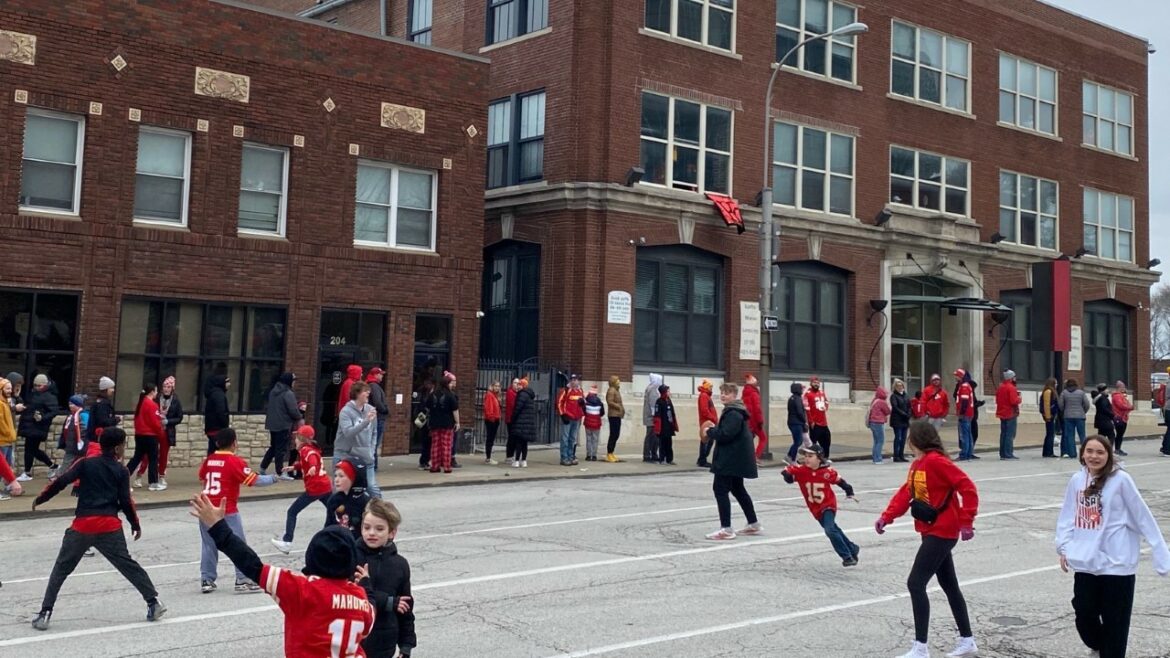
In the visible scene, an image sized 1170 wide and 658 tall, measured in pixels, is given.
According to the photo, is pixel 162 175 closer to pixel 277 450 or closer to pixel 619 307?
pixel 277 450

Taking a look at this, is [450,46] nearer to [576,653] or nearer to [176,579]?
[176,579]

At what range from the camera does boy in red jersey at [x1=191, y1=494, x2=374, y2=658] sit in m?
4.99

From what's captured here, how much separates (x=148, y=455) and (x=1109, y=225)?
1311 inches

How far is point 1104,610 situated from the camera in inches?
280

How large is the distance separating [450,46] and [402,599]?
26.6 m

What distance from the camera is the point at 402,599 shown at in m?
5.65

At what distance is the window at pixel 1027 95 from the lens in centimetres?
3609

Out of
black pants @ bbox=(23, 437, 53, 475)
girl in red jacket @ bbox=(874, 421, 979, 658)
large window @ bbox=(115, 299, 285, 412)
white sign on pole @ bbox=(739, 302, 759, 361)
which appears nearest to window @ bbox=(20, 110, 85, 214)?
large window @ bbox=(115, 299, 285, 412)

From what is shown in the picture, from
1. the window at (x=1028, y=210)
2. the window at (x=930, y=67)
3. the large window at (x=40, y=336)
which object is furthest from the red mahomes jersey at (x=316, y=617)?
the window at (x=1028, y=210)

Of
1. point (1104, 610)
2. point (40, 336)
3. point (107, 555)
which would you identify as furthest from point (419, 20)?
point (1104, 610)

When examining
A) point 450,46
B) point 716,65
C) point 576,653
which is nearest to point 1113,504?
point 576,653

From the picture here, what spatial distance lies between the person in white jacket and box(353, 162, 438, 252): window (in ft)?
56.2

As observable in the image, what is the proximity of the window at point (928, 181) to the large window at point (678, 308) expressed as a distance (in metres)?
7.31

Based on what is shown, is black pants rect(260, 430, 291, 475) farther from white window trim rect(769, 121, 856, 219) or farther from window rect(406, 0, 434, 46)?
window rect(406, 0, 434, 46)
